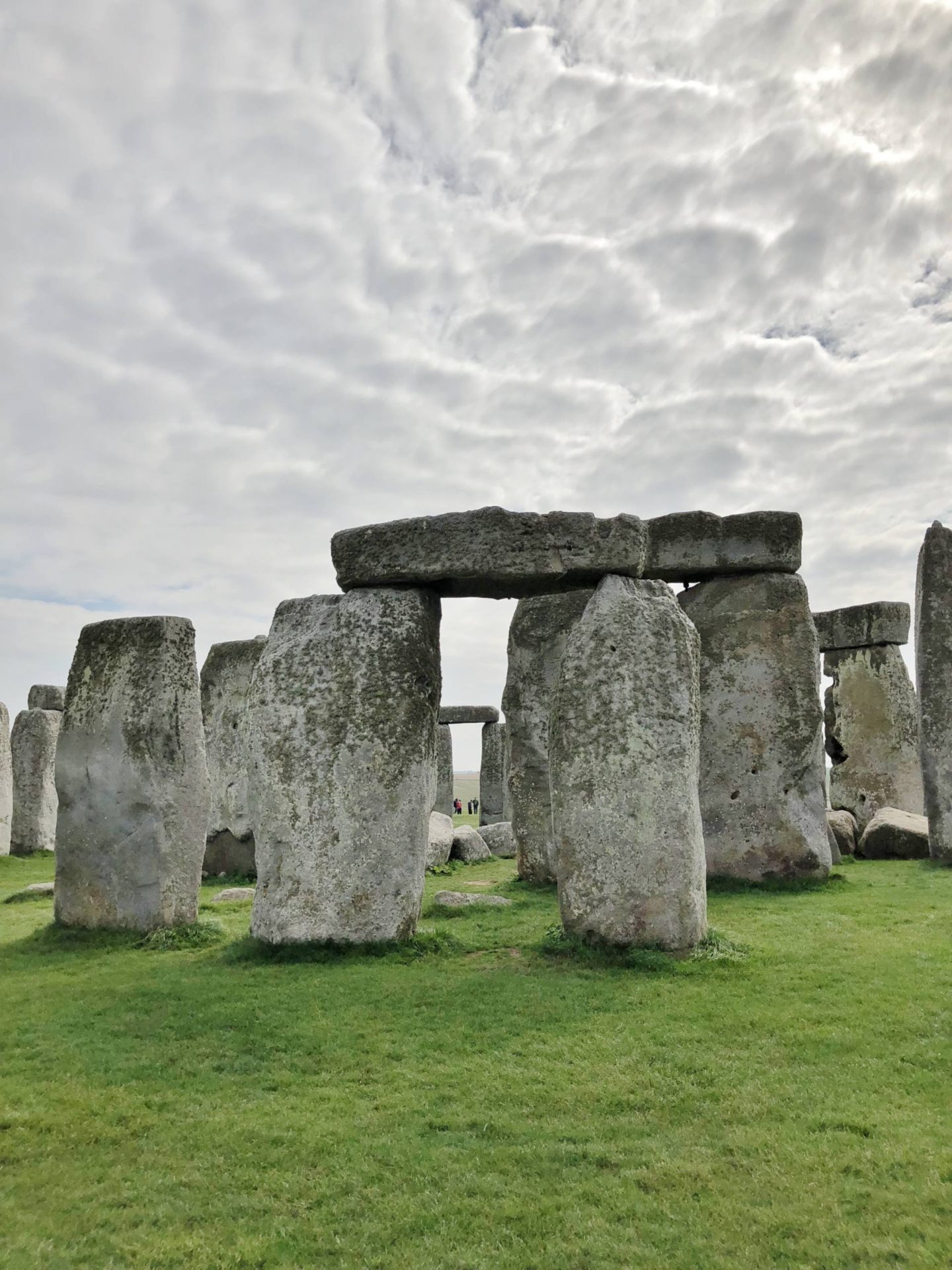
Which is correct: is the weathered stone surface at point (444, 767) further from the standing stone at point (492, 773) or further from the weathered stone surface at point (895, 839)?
the weathered stone surface at point (895, 839)

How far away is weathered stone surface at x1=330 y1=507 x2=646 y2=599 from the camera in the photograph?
805 centimetres

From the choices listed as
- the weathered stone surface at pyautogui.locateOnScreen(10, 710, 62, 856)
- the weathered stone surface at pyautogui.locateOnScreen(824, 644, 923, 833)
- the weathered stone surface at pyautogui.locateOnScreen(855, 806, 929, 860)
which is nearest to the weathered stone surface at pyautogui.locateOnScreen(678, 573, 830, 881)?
the weathered stone surface at pyautogui.locateOnScreen(855, 806, 929, 860)

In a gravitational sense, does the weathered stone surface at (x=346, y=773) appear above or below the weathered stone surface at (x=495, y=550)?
below

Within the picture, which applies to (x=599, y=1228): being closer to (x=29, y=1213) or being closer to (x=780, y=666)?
(x=29, y=1213)

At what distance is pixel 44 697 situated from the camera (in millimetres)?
18719

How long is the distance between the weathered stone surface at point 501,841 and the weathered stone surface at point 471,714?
878 cm

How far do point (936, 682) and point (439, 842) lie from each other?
7.84 m

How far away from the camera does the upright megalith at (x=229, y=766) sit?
1424 centimetres

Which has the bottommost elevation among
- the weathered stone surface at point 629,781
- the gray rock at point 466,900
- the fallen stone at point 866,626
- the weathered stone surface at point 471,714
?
the gray rock at point 466,900

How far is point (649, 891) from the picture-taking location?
7309mm

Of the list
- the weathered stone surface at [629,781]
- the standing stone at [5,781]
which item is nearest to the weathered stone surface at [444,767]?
the standing stone at [5,781]

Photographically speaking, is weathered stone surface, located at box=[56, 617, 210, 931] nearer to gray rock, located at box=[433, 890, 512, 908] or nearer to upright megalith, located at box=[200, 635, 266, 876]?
gray rock, located at box=[433, 890, 512, 908]

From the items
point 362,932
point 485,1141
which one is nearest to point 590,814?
point 362,932

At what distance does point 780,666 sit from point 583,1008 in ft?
23.8
